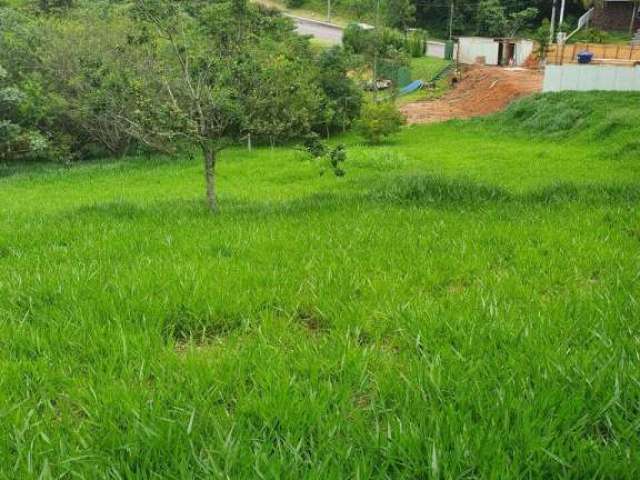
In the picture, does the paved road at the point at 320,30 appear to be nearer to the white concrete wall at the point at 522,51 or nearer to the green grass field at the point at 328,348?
the white concrete wall at the point at 522,51

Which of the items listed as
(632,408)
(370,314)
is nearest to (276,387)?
(370,314)

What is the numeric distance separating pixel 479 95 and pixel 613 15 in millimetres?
27512

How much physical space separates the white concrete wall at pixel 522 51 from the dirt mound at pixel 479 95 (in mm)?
A: 5040

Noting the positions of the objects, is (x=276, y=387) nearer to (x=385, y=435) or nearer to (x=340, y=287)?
(x=385, y=435)

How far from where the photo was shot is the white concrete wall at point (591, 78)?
2367 centimetres

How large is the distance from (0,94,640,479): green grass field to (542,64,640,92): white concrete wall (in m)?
20.7

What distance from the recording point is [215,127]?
353 inches

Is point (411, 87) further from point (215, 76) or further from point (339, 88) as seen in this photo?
point (215, 76)

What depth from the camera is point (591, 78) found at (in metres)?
24.9

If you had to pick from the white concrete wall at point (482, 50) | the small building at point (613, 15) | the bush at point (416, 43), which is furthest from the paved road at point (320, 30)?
the small building at point (613, 15)

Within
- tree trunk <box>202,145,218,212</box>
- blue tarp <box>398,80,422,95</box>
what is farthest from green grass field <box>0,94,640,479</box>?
blue tarp <box>398,80,422,95</box>

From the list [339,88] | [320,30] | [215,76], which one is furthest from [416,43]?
[215,76]

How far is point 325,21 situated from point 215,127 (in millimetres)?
63730

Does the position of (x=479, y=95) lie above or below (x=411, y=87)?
below
